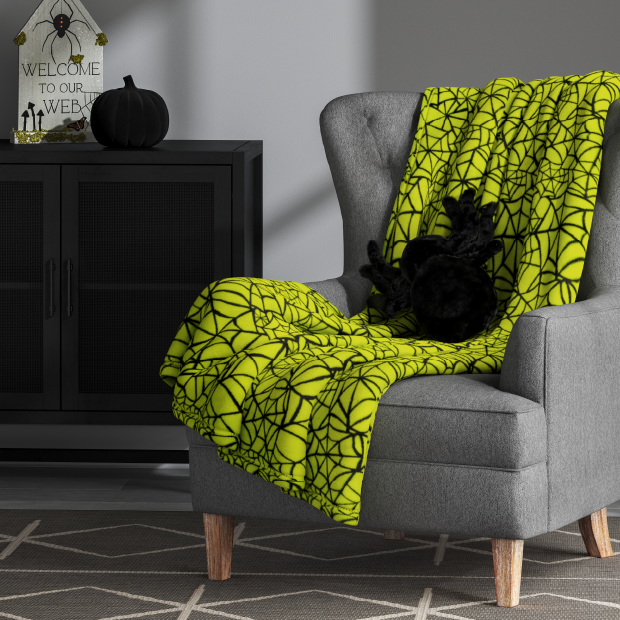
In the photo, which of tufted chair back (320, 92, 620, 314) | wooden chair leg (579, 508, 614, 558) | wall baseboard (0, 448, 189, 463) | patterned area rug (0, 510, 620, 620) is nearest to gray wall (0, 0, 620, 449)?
wall baseboard (0, 448, 189, 463)

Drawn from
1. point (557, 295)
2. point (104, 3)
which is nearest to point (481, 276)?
point (557, 295)

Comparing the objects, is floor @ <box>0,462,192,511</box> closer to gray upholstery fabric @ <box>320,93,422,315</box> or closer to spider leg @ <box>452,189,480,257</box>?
gray upholstery fabric @ <box>320,93,422,315</box>

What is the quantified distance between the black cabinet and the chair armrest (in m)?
1.14

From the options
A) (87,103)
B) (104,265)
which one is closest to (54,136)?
(87,103)

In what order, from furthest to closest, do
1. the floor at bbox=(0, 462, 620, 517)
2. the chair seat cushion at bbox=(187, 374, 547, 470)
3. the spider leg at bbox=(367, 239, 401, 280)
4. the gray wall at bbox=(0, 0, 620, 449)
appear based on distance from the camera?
1. the gray wall at bbox=(0, 0, 620, 449)
2. the floor at bbox=(0, 462, 620, 517)
3. the spider leg at bbox=(367, 239, 401, 280)
4. the chair seat cushion at bbox=(187, 374, 547, 470)

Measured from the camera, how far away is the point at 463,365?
6.31 ft

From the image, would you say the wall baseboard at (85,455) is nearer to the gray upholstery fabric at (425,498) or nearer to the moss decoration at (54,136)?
the moss decoration at (54,136)

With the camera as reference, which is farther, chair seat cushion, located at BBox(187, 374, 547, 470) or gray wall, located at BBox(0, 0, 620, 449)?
gray wall, located at BBox(0, 0, 620, 449)

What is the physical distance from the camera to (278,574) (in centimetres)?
197

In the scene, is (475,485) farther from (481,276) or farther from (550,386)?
(481,276)

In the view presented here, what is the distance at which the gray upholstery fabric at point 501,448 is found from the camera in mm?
1637

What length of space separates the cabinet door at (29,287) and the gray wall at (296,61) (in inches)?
20.4

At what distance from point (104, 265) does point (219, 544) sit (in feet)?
3.57

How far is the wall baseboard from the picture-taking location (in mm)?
2900
